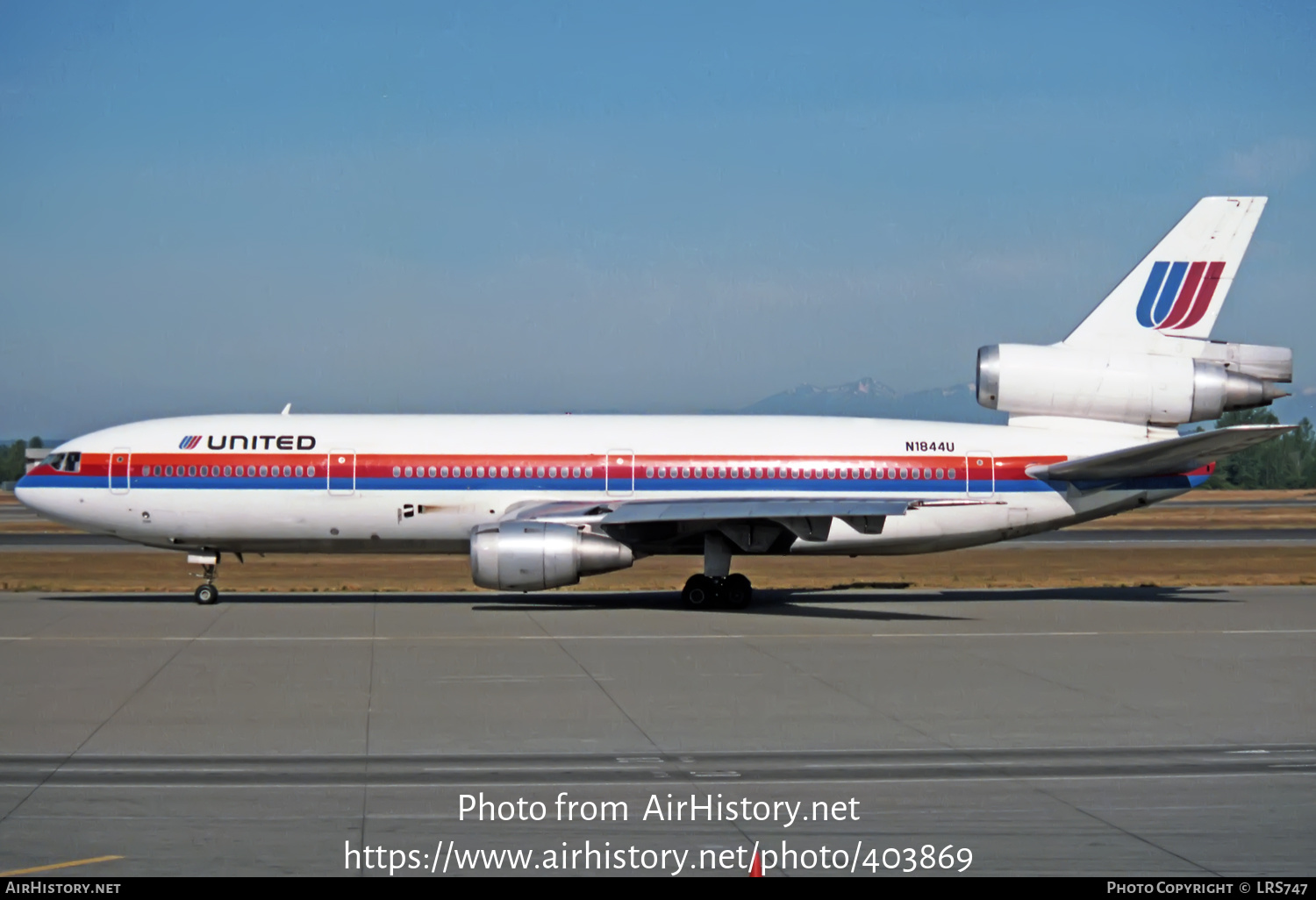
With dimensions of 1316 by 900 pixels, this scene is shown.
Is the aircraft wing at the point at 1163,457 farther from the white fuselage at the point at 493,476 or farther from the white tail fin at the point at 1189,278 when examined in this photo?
the white tail fin at the point at 1189,278

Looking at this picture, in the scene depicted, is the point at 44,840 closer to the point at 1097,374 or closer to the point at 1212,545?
the point at 1097,374

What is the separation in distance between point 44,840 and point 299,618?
1678 centimetres

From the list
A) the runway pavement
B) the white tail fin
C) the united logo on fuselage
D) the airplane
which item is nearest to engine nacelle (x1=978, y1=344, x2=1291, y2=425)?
the airplane

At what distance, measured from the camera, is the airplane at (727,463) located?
2931cm

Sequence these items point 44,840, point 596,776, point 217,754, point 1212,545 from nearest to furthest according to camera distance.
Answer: point 44,840 < point 596,776 < point 217,754 < point 1212,545

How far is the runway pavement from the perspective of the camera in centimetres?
978

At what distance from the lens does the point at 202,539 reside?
1163 inches

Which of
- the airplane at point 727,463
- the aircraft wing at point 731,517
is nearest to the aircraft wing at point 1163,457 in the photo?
the airplane at point 727,463

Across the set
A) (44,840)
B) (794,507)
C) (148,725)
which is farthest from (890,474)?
(44,840)

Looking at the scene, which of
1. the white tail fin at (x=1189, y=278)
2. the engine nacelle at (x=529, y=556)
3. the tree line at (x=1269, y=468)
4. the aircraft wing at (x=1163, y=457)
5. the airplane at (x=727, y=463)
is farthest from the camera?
the tree line at (x=1269, y=468)

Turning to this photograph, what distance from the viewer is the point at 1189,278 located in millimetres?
30156

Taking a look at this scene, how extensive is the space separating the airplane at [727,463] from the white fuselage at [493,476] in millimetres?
42

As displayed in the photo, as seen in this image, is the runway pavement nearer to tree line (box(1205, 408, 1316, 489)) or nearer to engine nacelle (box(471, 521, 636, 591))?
engine nacelle (box(471, 521, 636, 591))

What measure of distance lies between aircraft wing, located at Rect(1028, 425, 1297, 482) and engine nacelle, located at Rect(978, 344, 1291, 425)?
1.30 meters
